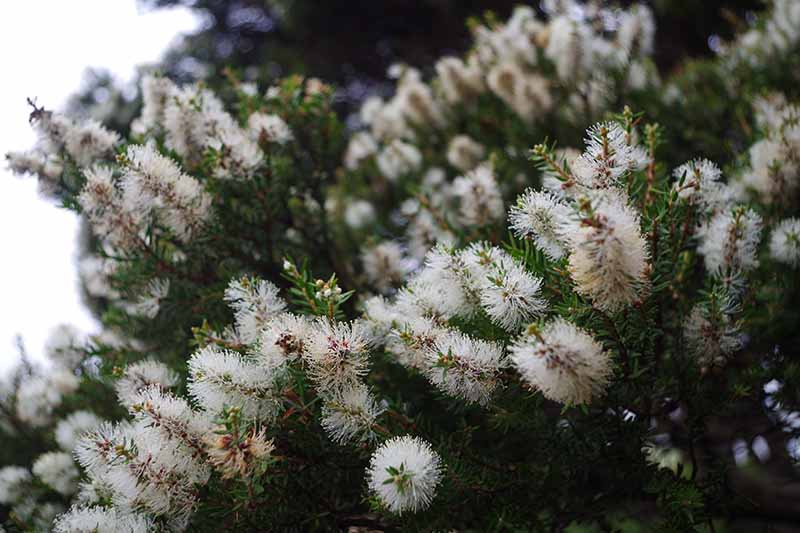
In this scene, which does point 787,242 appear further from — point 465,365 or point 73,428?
point 73,428

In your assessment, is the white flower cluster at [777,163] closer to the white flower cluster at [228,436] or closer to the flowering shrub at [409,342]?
the flowering shrub at [409,342]

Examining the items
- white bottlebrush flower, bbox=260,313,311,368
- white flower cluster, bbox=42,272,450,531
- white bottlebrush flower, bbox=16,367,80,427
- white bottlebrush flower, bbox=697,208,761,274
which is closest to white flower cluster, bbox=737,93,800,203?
white bottlebrush flower, bbox=697,208,761,274

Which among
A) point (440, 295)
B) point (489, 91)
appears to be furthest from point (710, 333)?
point (489, 91)

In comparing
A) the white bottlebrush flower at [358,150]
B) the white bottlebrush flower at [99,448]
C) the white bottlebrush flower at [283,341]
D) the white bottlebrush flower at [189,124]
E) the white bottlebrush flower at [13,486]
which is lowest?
the white bottlebrush flower at [99,448]

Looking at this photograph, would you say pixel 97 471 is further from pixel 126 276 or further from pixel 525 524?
pixel 525 524

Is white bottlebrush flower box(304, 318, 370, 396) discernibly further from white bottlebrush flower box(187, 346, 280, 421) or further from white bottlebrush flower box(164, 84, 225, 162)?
white bottlebrush flower box(164, 84, 225, 162)

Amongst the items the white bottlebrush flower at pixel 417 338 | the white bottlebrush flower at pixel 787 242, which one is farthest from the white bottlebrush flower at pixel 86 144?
the white bottlebrush flower at pixel 787 242

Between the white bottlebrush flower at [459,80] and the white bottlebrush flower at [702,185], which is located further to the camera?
the white bottlebrush flower at [459,80]

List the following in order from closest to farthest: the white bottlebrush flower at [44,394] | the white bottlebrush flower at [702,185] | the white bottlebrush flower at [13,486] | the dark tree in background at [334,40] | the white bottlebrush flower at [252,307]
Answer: the white bottlebrush flower at [252,307], the white bottlebrush flower at [702,185], the white bottlebrush flower at [13,486], the white bottlebrush flower at [44,394], the dark tree in background at [334,40]
